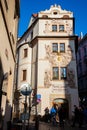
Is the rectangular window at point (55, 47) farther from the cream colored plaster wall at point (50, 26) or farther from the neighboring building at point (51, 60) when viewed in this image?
the cream colored plaster wall at point (50, 26)

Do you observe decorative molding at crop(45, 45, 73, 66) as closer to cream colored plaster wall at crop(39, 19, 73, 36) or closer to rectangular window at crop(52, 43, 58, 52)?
rectangular window at crop(52, 43, 58, 52)

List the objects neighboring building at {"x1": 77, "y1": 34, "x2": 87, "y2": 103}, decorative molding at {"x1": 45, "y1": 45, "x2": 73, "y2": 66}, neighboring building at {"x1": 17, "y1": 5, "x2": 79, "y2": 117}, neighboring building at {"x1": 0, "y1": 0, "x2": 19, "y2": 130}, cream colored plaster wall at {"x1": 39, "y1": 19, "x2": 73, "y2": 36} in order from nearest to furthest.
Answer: neighboring building at {"x1": 0, "y1": 0, "x2": 19, "y2": 130} → neighboring building at {"x1": 17, "y1": 5, "x2": 79, "y2": 117} → decorative molding at {"x1": 45, "y1": 45, "x2": 73, "y2": 66} → cream colored plaster wall at {"x1": 39, "y1": 19, "x2": 73, "y2": 36} → neighboring building at {"x1": 77, "y1": 34, "x2": 87, "y2": 103}

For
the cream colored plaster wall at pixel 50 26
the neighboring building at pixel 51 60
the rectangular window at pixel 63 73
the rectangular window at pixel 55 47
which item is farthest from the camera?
the cream colored plaster wall at pixel 50 26

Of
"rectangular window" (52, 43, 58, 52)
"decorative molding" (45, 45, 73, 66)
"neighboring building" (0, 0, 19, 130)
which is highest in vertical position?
"rectangular window" (52, 43, 58, 52)

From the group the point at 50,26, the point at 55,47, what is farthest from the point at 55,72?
the point at 50,26

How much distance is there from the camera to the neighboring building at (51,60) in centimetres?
2658

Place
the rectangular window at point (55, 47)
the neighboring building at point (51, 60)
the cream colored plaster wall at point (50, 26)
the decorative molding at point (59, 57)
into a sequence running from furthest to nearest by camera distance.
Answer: the cream colored plaster wall at point (50, 26) → the rectangular window at point (55, 47) → the decorative molding at point (59, 57) → the neighboring building at point (51, 60)

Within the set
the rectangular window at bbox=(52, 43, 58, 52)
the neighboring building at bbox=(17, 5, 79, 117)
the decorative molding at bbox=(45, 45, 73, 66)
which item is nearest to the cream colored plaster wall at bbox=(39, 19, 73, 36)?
the neighboring building at bbox=(17, 5, 79, 117)

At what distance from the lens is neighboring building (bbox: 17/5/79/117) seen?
26578mm

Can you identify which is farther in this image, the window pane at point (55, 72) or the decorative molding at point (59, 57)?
the decorative molding at point (59, 57)

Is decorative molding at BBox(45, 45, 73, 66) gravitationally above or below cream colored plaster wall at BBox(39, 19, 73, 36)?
below

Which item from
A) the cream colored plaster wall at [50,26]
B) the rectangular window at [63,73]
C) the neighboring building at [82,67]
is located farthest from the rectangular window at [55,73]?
the neighboring building at [82,67]

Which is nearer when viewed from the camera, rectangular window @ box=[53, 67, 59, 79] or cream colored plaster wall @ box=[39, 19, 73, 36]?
rectangular window @ box=[53, 67, 59, 79]

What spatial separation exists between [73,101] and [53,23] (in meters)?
11.9
